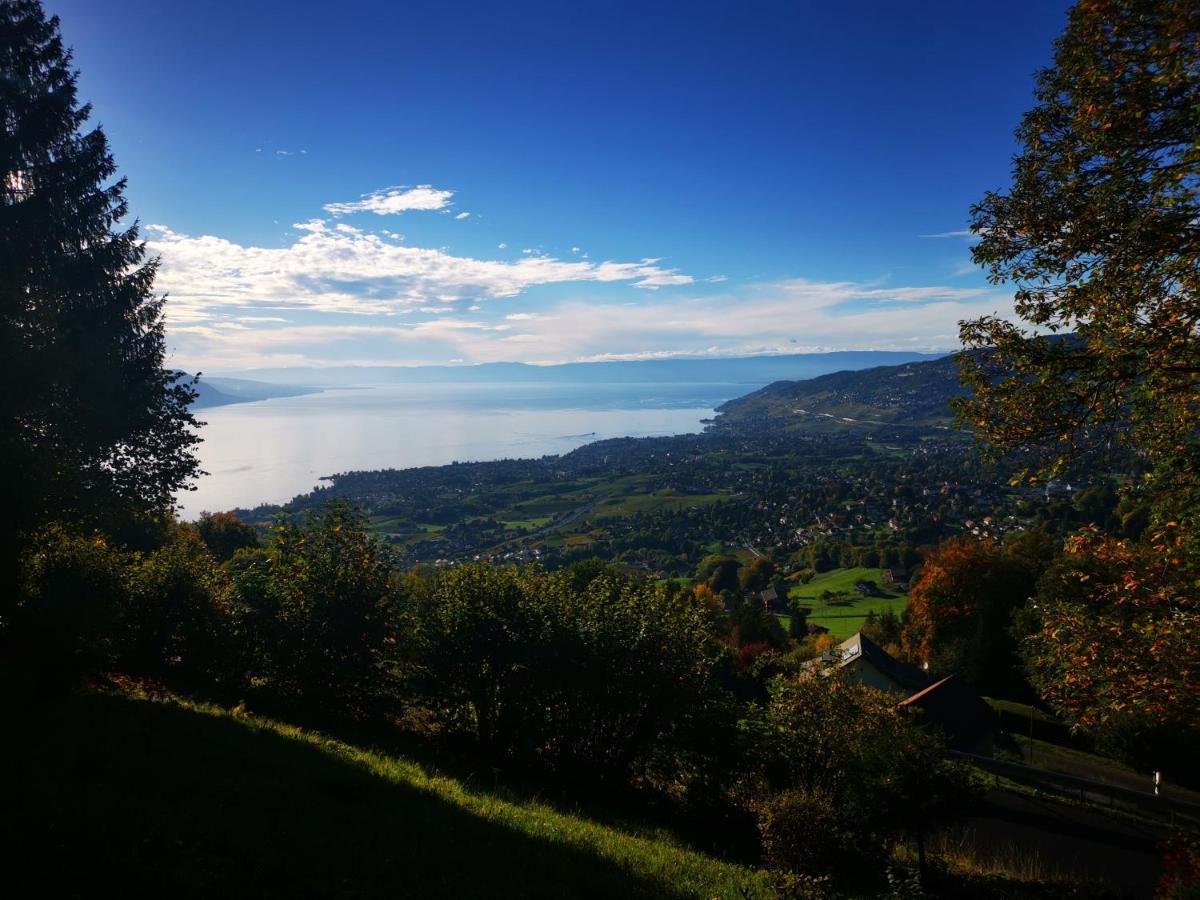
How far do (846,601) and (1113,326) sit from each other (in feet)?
186

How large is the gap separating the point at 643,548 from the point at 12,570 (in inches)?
3079

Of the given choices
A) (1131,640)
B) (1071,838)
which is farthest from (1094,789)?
(1131,640)

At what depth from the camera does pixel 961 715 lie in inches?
841

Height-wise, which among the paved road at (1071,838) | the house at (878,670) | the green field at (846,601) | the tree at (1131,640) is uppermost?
the tree at (1131,640)

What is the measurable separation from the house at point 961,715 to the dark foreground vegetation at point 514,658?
2.93 m

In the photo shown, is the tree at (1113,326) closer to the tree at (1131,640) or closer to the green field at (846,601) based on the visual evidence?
the tree at (1131,640)

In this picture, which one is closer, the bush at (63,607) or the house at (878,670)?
the bush at (63,607)

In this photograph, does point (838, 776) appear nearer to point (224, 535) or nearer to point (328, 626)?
point (328, 626)

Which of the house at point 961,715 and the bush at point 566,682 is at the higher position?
the bush at point 566,682

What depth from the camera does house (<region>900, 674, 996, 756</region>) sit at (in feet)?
68.2

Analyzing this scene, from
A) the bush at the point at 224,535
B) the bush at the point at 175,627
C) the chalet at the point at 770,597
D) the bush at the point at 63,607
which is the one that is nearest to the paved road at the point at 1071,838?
the bush at the point at 63,607

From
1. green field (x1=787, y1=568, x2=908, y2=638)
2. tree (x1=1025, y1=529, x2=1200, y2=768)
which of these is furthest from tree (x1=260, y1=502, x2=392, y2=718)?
green field (x1=787, y1=568, x2=908, y2=638)

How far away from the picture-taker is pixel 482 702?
11438 millimetres

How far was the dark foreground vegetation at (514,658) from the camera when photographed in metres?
5.53
